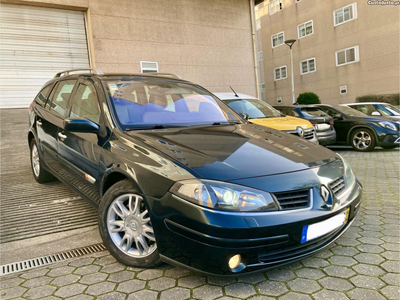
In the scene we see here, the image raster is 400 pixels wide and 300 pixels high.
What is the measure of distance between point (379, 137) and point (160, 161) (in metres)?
8.32

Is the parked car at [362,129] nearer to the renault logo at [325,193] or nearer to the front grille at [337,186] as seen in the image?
the front grille at [337,186]

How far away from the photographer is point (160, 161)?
2371 millimetres

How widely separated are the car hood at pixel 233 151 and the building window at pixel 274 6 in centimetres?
2883

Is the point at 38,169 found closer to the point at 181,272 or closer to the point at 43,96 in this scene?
the point at 43,96

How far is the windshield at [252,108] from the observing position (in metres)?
7.32

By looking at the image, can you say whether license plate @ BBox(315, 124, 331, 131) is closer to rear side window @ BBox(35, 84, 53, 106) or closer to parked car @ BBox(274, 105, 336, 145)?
parked car @ BBox(274, 105, 336, 145)

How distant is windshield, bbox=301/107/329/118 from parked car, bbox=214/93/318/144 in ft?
5.42

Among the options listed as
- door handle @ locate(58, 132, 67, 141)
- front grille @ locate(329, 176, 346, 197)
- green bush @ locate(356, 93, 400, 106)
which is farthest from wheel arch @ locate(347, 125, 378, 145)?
green bush @ locate(356, 93, 400, 106)

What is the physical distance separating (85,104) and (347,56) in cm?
2422

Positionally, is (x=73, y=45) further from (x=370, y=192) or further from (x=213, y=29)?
(x=370, y=192)

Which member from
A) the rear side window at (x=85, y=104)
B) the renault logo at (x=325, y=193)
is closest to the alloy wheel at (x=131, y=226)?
the rear side window at (x=85, y=104)

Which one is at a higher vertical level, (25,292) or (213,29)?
(213,29)

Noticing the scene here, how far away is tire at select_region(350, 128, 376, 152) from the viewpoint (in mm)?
9023

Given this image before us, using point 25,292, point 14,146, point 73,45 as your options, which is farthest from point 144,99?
point 73,45
